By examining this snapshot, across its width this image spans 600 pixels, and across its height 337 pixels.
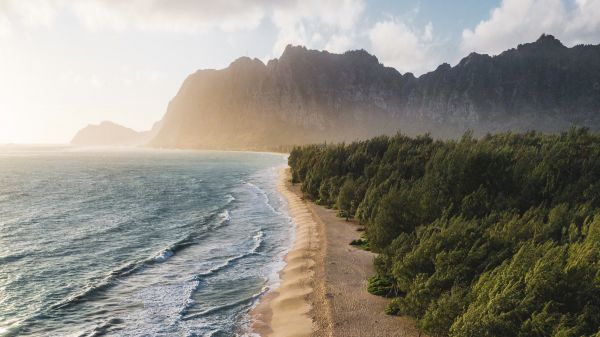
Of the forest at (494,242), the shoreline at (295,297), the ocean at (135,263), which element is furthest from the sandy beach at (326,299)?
the ocean at (135,263)

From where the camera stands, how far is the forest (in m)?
16.8

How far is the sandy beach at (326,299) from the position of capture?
23.3 metres

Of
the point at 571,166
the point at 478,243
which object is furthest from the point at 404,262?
the point at 571,166

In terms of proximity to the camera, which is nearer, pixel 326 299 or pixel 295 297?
pixel 326 299

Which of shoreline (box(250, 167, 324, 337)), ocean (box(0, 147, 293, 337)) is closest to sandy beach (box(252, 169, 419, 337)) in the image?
shoreline (box(250, 167, 324, 337))

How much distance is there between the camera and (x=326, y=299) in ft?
89.0

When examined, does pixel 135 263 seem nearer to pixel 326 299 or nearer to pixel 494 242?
pixel 326 299

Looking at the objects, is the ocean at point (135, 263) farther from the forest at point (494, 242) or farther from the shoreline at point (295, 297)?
the forest at point (494, 242)

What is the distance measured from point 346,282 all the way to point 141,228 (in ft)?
94.5

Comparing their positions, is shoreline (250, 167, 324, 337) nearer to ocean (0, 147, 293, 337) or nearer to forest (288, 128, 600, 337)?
ocean (0, 147, 293, 337)

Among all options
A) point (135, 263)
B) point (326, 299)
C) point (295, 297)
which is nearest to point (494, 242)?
point (326, 299)

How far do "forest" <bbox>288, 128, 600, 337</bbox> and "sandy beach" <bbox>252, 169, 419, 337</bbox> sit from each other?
140 cm

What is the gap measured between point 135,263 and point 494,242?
2867 centimetres

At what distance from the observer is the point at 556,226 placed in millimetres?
25172
